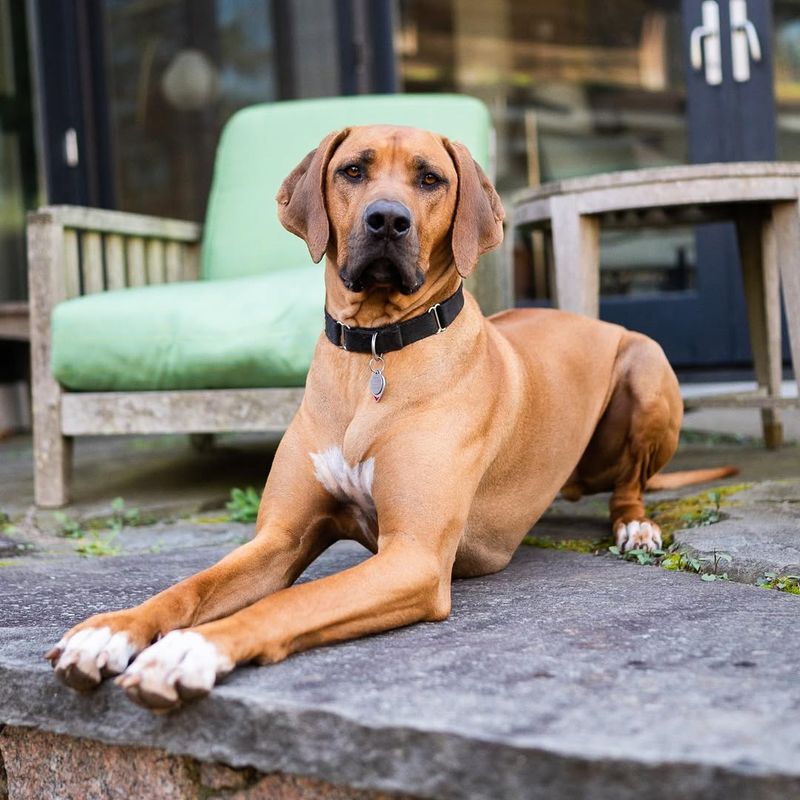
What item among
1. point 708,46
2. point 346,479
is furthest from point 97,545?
point 708,46

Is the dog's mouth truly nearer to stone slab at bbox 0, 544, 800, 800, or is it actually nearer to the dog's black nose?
the dog's black nose

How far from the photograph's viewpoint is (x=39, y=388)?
11.2ft

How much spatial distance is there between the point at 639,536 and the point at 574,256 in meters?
1.12

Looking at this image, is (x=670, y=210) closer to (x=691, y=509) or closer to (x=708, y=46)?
(x=691, y=509)

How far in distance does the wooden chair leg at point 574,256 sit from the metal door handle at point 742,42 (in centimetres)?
211

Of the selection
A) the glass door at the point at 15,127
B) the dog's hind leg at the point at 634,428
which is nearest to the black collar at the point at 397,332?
the dog's hind leg at the point at 634,428

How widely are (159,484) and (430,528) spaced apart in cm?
219

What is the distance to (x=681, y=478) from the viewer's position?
3057 mm

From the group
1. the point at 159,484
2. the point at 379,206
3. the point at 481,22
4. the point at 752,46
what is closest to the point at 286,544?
the point at 379,206

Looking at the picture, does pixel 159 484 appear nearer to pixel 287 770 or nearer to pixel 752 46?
pixel 287 770

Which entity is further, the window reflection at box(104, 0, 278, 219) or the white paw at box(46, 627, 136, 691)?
the window reflection at box(104, 0, 278, 219)

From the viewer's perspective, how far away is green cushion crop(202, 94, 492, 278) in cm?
404

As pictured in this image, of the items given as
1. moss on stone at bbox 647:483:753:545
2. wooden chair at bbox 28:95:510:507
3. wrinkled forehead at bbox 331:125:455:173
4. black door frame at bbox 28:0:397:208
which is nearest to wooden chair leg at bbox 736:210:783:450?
wooden chair at bbox 28:95:510:507

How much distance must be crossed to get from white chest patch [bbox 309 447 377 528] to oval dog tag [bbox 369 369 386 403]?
118 millimetres
